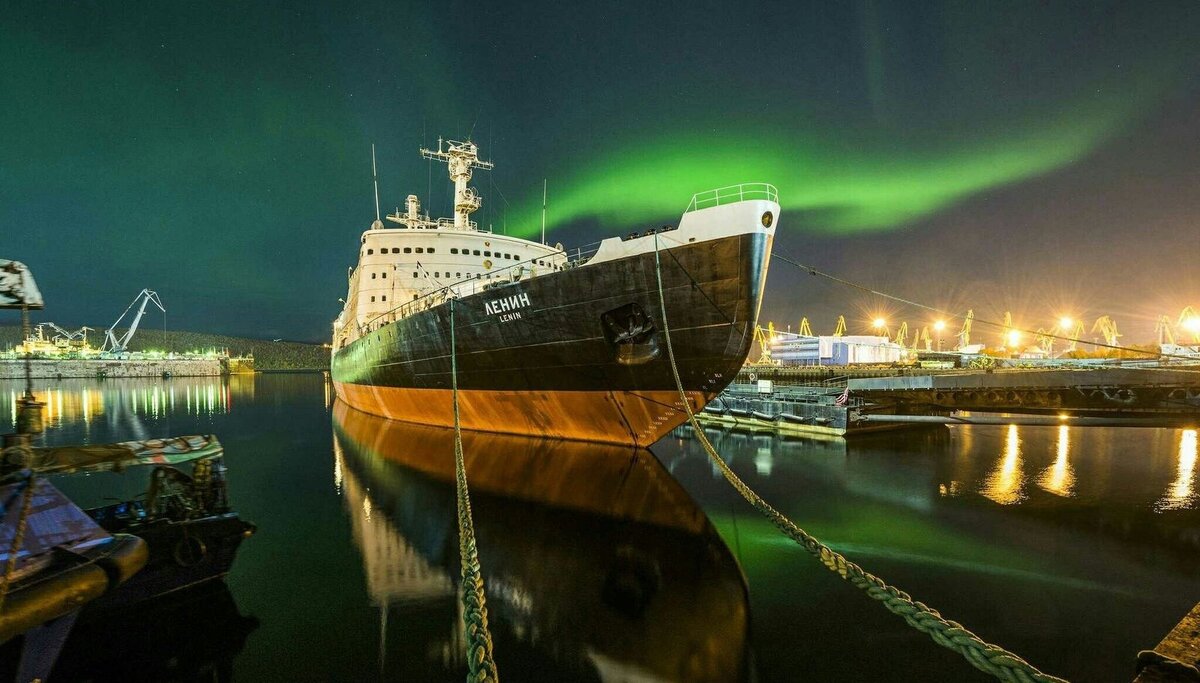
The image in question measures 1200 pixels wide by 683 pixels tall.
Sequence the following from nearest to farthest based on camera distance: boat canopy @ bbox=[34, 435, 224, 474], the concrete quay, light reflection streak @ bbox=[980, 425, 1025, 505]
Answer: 1. boat canopy @ bbox=[34, 435, 224, 474]
2. light reflection streak @ bbox=[980, 425, 1025, 505]
3. the concrete quay

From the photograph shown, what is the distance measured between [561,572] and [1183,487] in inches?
563

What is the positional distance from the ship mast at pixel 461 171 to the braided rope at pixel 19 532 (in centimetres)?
1888

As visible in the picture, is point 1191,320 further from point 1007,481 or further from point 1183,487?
point 1007,481

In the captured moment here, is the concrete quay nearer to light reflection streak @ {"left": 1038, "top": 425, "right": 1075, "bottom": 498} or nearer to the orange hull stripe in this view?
the orange hull stripe

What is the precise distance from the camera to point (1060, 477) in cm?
1133

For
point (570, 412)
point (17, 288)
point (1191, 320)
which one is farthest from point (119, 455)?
point (1191, 320)

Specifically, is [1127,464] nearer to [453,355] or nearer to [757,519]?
[757,519]

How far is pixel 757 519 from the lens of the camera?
878 centimetres

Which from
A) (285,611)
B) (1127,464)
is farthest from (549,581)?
(1127,464)

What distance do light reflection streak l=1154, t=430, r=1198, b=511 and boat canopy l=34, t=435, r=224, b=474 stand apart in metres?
16.7

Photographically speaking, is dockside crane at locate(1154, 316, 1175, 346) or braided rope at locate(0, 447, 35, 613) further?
dockside crane at locate(1154, 316, 1175, 346)

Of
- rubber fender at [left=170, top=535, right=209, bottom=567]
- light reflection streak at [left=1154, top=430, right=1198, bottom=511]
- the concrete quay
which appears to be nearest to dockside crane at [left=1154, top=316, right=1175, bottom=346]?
light reflection streak at [left=1154, top=430, right=1198, bottom=511]

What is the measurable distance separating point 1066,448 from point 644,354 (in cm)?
1474

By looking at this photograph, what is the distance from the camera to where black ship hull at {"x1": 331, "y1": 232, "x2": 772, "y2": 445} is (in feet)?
33.9
